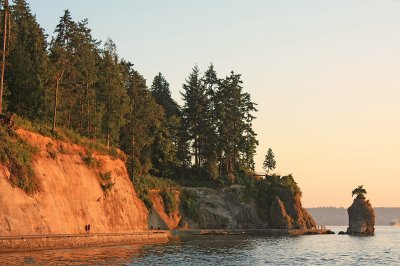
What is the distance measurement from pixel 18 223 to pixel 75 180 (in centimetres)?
1519

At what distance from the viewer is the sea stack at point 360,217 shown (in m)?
118

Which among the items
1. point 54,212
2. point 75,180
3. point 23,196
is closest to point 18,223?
point 23,196

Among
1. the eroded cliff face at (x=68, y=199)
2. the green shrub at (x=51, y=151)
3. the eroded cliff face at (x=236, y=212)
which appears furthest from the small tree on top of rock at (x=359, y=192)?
the green shrub at (x=51, y=151)

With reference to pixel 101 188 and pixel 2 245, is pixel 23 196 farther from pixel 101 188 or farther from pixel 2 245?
pixel 101 188

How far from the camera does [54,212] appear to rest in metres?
54.2

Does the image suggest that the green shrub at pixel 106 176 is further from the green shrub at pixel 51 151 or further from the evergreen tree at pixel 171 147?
the evergreen tree at pixel 171 147

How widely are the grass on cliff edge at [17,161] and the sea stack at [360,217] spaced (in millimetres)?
84187

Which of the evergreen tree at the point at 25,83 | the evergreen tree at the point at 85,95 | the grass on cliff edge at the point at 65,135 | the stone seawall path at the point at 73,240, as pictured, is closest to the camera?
the stone seawall path at the point at 73,240

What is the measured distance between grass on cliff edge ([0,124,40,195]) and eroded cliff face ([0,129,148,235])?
0.78 m

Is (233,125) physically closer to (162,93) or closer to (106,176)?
(162,93)

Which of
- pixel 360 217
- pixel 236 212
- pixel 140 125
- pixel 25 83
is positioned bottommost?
pixel 360 217

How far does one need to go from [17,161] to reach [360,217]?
8936 cm

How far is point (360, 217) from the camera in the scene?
394 ft

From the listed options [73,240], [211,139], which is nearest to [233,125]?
[211,139]
